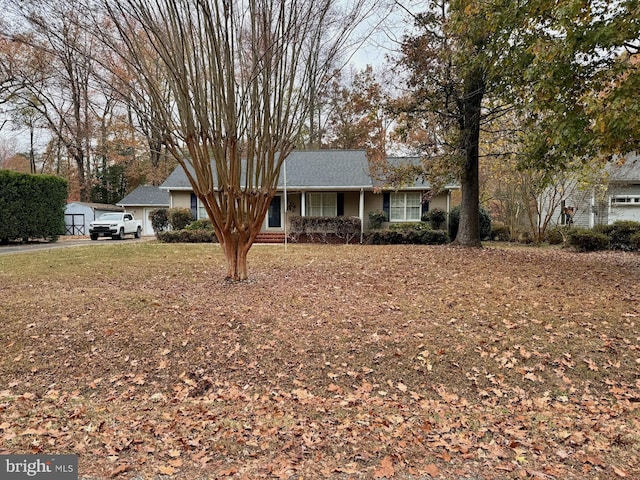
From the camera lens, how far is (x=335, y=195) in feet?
59.4

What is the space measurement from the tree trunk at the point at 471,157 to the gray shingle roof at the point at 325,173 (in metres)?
5.02

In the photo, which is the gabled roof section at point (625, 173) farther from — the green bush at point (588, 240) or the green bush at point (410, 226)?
the green bush at point (410, 226)

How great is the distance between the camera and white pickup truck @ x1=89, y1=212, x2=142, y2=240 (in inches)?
805

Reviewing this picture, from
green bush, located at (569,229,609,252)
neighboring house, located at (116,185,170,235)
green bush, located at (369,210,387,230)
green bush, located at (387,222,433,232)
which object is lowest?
green bush, located at (569,229,609,252)

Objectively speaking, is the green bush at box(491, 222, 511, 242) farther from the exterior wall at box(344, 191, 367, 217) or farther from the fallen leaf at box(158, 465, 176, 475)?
the fallen leaf at box(158, 465, 176, 475)

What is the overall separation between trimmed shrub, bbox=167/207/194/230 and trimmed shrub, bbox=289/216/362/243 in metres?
5.22

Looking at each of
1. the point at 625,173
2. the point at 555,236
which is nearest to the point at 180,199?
the point at 555,236

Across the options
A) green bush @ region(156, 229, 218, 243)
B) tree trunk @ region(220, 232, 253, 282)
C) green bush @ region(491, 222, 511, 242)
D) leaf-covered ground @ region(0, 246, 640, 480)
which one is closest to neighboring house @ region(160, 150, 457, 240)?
green bush @ region(156, 229, 218, 243)

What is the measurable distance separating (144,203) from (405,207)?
768 inches

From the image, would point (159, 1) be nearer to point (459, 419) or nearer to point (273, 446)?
point (273, 446)

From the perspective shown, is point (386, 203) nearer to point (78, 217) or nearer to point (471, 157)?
point (471, 157)

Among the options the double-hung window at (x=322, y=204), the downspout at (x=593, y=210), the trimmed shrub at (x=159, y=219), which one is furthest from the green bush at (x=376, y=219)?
the trimmed shrub at (x=159, y=219)

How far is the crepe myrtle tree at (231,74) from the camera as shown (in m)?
5.60

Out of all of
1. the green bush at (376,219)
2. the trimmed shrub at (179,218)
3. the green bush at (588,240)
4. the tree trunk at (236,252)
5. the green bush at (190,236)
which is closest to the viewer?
the tree trunk at (236,252)
